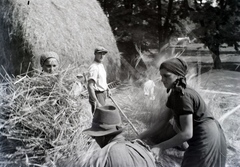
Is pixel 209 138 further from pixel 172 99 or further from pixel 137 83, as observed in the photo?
pixel 137 83

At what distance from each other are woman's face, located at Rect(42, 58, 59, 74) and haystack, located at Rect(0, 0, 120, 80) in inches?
11.7

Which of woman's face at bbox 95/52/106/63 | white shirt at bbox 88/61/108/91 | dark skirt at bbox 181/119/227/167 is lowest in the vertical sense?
dark skirt at bbox 181/119/227/167

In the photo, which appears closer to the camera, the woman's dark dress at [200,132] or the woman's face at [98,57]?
the woman's dark dress at [200,132]

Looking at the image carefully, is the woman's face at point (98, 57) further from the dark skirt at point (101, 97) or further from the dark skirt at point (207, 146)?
the dark skirt at point (207, 146)

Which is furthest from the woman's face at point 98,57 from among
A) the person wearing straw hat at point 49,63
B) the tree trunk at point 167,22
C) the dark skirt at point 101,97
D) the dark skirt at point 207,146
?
the dark skirt at point 207,146

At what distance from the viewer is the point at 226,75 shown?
292 centimetres

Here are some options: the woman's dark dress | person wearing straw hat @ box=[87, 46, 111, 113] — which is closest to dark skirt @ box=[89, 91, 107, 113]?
person wearing straw hat @ box=[87, 46, 111, 113]

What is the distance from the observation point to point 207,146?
1723 mm

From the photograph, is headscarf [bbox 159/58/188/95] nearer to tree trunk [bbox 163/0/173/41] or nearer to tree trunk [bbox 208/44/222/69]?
tree trunk [bbox 163/0/173/41]

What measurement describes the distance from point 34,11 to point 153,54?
1.26 m

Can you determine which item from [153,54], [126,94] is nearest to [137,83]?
[126,94]

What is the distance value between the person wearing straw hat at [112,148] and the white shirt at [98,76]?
1162mm

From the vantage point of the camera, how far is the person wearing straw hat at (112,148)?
1.27 meters

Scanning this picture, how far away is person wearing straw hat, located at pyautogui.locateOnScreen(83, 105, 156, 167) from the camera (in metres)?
1.27
